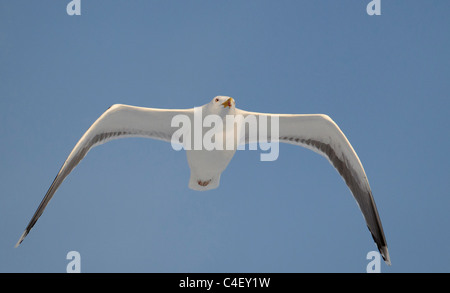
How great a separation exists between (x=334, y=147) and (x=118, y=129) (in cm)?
434

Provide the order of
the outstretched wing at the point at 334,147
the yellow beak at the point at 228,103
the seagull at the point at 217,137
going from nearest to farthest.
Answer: the yellow beak at the point at 228,103, the seagull at the point at 217,137, the outstretched wing at the point at 334,147

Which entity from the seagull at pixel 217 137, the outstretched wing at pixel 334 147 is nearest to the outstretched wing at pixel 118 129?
the seagull at pixel 217 137

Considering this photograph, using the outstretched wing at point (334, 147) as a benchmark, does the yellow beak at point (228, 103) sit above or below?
above

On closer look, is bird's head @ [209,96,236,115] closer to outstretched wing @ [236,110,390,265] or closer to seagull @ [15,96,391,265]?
seagull @ [15,96,391,265]

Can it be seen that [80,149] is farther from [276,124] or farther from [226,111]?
[276,124]

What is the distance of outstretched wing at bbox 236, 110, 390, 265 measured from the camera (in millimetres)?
7934

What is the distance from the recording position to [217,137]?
24.5ft

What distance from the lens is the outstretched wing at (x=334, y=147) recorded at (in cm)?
793

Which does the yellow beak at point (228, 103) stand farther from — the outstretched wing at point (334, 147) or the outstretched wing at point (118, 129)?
the outstretched wing at point (118, 129)

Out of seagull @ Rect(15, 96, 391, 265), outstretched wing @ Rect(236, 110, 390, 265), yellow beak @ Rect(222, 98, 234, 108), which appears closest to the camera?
yellow beak @ Rect(222, 98, 234, 108)

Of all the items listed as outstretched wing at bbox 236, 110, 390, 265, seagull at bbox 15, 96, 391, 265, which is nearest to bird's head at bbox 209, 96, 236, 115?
seagull at bbox 15, 96, 391, 265

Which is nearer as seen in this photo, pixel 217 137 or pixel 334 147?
pixel 217 137

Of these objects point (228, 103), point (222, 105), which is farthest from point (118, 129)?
point (228, 103)

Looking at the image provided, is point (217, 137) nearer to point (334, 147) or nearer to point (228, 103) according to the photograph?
point (228, 103)
